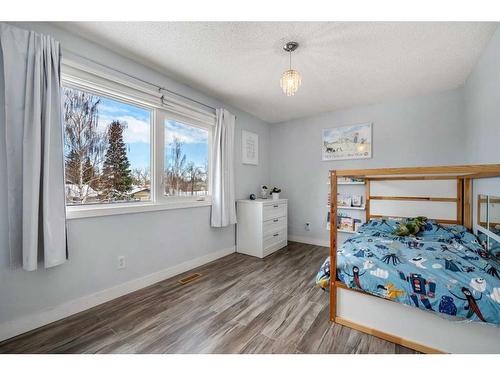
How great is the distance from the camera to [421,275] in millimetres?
1357

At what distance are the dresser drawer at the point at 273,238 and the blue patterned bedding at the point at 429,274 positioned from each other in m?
1.36

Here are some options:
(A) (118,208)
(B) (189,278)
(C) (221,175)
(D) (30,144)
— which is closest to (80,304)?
(A) (118,208)

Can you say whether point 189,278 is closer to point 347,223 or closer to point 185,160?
point 185,160

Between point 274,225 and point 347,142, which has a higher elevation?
point 347,142

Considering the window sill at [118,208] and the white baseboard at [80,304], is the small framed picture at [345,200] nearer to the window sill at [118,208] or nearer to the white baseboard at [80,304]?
the window sill at [118,208]

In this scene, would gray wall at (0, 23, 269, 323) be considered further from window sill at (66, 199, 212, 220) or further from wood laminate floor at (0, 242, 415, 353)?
wood laminate floor at (0, 242, 415, 353)

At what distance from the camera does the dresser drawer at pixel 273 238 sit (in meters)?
3.19

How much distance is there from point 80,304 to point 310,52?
2929mm

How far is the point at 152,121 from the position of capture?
235cm

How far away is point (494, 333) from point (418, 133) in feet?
8.37

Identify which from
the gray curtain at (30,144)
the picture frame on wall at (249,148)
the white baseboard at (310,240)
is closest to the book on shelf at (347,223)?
the white baseboard at (310,240)

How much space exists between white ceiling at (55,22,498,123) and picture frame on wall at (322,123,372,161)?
633 mm

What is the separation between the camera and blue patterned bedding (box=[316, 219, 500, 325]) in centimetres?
119
